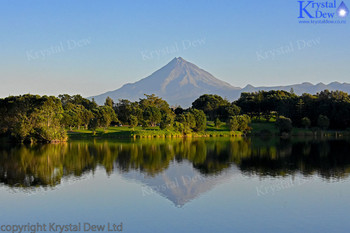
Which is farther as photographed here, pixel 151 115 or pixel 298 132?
pixel 298 132

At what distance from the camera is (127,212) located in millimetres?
18672

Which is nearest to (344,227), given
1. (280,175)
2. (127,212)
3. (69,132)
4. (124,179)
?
(127,212)

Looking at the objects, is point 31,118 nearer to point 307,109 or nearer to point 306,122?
point 306,122

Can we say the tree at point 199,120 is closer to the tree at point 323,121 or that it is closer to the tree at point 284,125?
the tree at point 284,125

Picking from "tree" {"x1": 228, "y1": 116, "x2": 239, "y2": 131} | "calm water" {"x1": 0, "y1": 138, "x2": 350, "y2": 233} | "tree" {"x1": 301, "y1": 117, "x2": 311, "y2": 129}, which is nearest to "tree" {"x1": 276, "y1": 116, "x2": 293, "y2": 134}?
"tree" {"x1": 301, "y1": 117, "x2": 311, "y2": 129}

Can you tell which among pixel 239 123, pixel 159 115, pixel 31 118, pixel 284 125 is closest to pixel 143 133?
pixel 159 115

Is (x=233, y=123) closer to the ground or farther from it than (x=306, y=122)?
farther from it

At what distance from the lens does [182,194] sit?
906 inches

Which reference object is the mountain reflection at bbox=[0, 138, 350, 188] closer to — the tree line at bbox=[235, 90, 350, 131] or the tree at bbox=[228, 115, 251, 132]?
the tree at bbox=[228, 115, 251, 132]

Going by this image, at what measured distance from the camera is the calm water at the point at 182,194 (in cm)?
1698

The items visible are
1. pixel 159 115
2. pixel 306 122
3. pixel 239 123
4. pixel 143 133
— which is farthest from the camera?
Answer: pixel 306 122

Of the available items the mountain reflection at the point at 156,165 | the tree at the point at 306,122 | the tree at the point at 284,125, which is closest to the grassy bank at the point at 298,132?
the tree at the point at 306,122

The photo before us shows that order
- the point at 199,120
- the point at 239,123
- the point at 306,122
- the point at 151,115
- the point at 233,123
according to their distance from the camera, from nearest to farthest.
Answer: the point at 199,120
the point at 151,115
the point at 233,123
the point at 239,123
the point at 306,122

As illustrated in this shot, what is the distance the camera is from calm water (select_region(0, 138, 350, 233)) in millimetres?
16984
